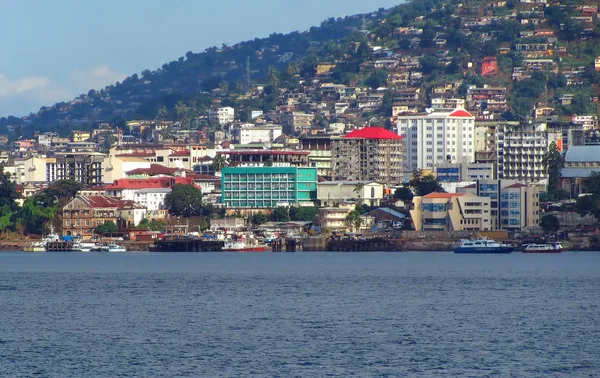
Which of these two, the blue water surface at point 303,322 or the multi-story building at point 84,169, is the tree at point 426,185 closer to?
the multi-story building at point 84,169

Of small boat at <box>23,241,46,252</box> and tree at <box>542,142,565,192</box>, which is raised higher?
tree at <box>542,142,565,192</box>

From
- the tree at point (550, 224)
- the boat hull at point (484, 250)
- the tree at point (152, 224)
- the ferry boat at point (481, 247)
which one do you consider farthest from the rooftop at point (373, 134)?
the boat hull at point (484, 250)

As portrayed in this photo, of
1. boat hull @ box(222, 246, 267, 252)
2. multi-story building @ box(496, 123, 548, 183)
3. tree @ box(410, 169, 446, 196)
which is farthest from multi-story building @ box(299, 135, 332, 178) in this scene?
boat hull @ box(222, 246, 267, 252)

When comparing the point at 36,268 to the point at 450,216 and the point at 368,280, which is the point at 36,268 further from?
the point at 450,216

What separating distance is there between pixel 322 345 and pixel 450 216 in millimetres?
70193

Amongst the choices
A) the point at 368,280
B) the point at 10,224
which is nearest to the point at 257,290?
the point at 368,280

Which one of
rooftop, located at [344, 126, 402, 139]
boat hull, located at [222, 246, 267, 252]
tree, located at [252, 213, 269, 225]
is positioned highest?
rooftop, located at [344, 126, 402, 139]

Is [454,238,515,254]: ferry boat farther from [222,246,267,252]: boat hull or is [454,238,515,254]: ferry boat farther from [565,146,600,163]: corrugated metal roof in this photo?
[565,146,600,163]: corrugated metal roof

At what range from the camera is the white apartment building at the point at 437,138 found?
524 feet

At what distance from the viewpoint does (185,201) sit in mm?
132625

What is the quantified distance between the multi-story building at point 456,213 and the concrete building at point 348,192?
56.1ft

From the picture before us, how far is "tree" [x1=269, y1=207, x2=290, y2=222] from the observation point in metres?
129

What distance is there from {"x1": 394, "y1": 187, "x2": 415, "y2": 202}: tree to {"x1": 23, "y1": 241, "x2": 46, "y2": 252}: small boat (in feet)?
108

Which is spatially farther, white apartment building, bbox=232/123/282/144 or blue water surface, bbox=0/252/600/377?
white apartment building, bbox=232/123/282/144
